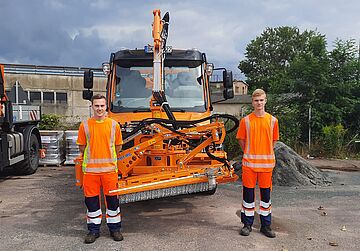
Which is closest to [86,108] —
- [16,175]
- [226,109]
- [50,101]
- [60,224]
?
[50,101]

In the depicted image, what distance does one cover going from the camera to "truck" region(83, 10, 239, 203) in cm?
538

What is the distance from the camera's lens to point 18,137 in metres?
9.45

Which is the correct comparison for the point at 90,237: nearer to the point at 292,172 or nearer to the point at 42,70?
the point at 292,172

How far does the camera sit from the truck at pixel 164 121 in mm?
5383

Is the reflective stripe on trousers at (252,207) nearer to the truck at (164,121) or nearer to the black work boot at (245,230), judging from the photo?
the black work boot at (245,230)

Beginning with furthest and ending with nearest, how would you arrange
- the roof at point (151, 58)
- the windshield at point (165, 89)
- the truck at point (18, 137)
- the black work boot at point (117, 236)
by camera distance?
the truck at point (18, 137) < the roof at point (151, 58) < the windshield at point (165, 89) < the black work boot at point (117, 236)

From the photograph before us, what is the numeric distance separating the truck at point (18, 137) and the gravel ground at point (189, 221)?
897 mm

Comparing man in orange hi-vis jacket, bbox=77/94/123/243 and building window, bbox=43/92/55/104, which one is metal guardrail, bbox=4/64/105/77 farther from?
man in orange hi-vis jacket, bbox=77/94/123/243

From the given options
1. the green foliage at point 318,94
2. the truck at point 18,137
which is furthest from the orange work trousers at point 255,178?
the green foliage at point 318,94

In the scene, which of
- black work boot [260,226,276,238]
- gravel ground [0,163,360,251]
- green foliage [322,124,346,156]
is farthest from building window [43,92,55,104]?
black work boot [260,226,276,238]

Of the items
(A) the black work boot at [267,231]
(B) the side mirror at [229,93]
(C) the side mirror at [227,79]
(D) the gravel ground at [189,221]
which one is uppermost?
(C) the side mirror at [227,79]

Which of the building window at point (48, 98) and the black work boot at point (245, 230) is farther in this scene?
the building window at point (48, 98)

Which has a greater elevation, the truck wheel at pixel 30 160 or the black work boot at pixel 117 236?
the truck wheel at pixel 30 160

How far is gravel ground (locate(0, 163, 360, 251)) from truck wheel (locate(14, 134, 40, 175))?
1.54 m
